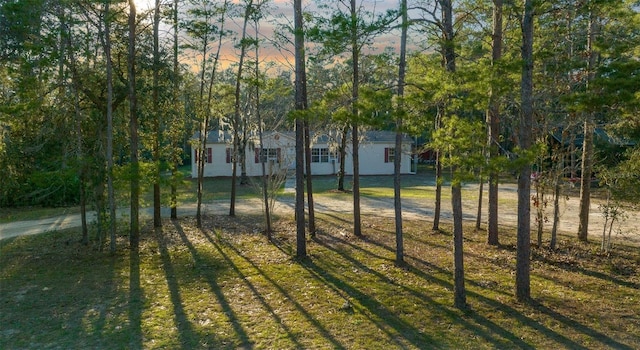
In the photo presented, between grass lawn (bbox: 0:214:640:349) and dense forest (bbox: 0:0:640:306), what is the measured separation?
80cm

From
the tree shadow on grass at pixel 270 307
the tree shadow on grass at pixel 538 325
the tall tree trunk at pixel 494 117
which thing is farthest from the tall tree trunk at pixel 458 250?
the tree shadow on grass at pixel 270 307

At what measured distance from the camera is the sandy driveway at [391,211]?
14602 millimetres

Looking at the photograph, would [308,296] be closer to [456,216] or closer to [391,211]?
[456,216]

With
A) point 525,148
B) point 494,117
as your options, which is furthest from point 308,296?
point 494,117

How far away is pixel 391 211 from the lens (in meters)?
18.0

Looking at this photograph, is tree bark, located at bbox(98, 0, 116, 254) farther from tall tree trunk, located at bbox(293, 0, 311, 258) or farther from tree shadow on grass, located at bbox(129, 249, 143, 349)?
tall tree trunk, located at bbox(293, 0, 311, 258)

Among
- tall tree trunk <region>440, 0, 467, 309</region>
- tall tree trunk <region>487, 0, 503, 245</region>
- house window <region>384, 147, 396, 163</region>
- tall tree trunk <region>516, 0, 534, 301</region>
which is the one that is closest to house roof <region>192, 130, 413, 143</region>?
house window <region>384, 147, 396, 163</region>

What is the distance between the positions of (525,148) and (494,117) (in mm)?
3952

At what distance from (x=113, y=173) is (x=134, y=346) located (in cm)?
492

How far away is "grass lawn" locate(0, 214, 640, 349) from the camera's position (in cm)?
653

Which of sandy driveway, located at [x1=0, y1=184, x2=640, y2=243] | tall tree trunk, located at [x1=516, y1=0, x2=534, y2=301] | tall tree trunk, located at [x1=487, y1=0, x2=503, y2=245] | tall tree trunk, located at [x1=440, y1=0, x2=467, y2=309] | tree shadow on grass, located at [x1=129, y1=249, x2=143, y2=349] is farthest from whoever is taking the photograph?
sandy driveway, located at [x1=0, y1=184, x2=640, y2=243]

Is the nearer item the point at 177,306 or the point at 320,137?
the point at 177,306

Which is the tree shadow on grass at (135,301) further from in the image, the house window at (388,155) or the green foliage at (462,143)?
the house window at (388,155)

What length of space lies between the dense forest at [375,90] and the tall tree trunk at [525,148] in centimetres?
2
